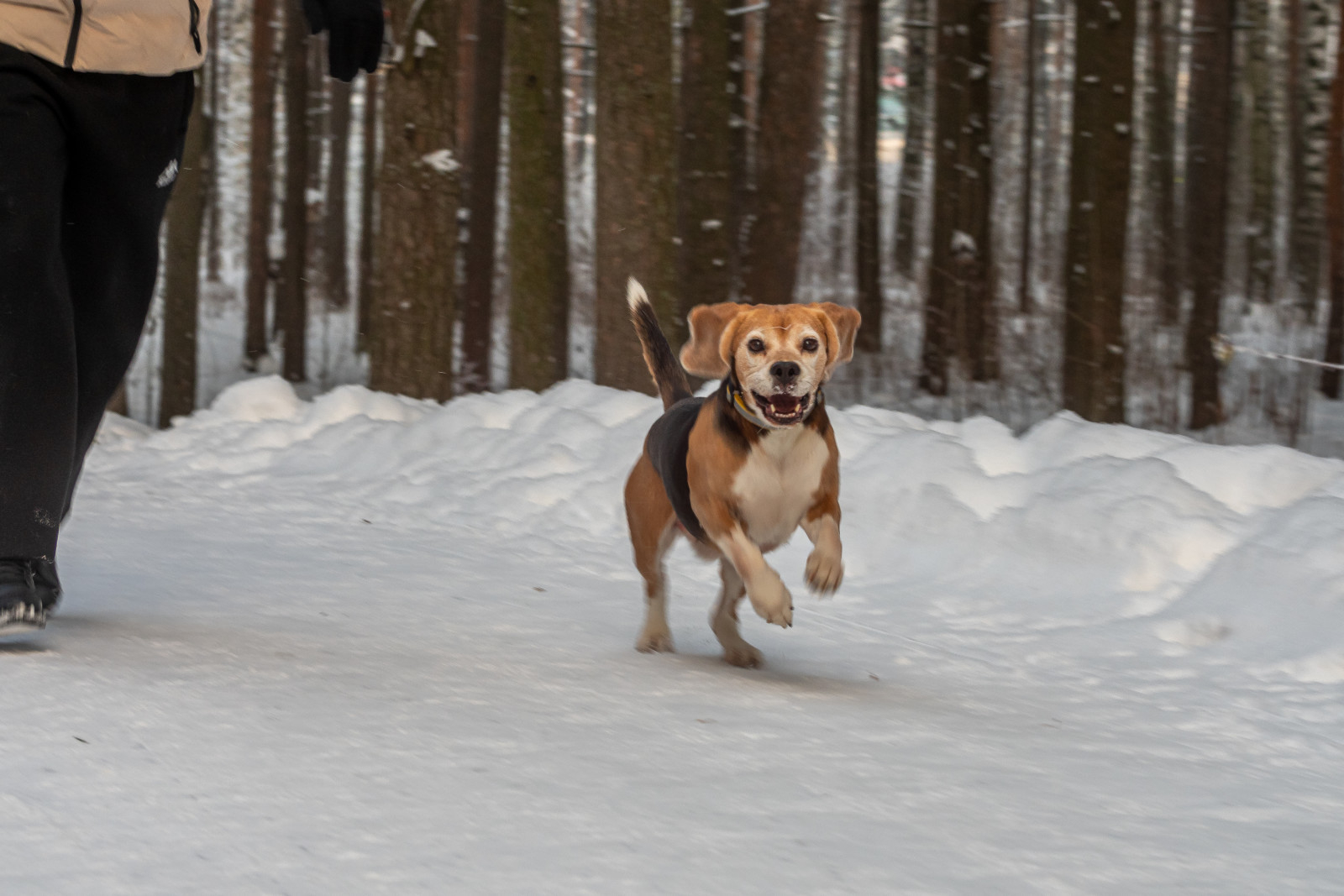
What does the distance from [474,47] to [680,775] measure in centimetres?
1086

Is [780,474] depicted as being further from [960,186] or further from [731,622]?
[960,186]

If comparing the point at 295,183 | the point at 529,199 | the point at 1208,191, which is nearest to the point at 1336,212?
the point at 1208,191

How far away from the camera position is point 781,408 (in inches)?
156

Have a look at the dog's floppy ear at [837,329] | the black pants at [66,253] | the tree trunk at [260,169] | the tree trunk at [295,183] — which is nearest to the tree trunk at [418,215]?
the tree trunk at [295,183]

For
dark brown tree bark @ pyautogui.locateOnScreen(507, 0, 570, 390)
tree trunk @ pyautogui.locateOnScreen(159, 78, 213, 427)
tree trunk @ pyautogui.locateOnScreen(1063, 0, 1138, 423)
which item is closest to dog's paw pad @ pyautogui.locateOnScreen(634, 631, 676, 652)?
dark brown tree bark @ pyautogui.locateOnScreen(507, 0, 570, 390)

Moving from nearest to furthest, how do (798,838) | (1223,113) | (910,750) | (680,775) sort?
1. (798,838)
2. (680,775)
3. (910,750)
4. (1223,113)

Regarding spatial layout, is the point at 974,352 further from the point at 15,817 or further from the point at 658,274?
the point at 15,817

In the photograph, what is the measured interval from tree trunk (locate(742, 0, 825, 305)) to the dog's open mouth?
687 cm

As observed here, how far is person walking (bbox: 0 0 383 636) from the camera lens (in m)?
3.64

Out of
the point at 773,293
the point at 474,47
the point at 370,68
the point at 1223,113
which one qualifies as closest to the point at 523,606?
the point at 370,68

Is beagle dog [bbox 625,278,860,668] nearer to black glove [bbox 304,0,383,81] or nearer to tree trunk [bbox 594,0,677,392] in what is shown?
black glove [bbox 304,0,383,81]

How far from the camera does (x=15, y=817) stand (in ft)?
7.57

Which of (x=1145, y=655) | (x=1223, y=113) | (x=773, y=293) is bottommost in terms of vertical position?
(x=1145, y=655)

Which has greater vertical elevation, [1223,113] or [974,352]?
[1223,113]
